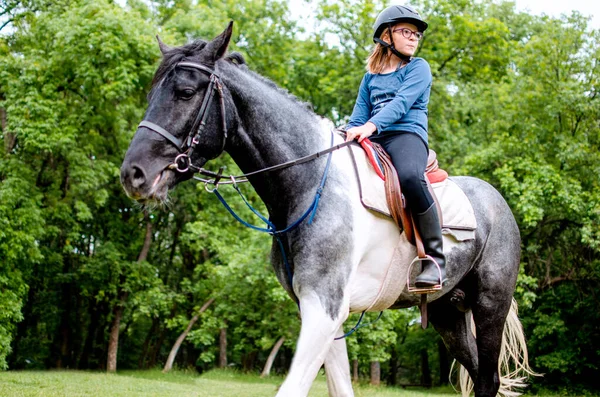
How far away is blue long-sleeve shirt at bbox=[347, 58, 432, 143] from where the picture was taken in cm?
425

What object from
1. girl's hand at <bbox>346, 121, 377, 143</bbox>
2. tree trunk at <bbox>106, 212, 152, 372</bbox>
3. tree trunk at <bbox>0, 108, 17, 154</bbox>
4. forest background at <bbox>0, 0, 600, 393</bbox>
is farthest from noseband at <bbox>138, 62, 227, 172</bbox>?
tree trunk at <bbox>106, 212, 152, 372</bbox>

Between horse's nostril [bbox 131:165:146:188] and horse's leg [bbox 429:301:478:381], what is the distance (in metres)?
3.05

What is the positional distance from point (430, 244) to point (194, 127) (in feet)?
5.93

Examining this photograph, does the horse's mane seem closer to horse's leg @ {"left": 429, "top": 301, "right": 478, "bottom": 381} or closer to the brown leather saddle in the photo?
the brown leather saddle

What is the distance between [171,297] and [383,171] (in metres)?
24.3

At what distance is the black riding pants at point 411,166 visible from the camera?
Answer: 164 inches

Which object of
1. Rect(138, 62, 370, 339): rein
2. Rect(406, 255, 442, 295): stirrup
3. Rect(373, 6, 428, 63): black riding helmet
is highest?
Rect(373, 6, 428, 63): black riding helmet

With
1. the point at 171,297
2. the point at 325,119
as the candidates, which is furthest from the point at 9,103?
the point at 325,119

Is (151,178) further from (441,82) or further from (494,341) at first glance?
(441,82)

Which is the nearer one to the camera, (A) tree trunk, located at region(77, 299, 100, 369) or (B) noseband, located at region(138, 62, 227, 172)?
(B) noseband, located at region(138, 62, 227, 172)

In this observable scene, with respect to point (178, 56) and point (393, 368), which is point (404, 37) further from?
point (393, 368)

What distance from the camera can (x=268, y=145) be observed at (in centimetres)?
405

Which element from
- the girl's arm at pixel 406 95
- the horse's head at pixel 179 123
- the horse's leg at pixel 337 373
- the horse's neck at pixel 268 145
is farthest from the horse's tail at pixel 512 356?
the horse's head at pixel 179 123

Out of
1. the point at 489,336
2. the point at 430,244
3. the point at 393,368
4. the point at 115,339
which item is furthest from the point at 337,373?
the point at 393,368
